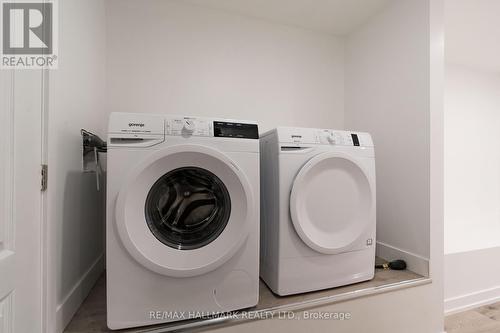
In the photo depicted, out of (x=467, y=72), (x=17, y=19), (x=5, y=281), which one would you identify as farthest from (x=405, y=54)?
(x=5, y=281)

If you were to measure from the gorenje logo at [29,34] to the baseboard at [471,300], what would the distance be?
2677 millimetres

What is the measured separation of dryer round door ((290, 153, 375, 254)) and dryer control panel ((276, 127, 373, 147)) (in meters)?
0.09

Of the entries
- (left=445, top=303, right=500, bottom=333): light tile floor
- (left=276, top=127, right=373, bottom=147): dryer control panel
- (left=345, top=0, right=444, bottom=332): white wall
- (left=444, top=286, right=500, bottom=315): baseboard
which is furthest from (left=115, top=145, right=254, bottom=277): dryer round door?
(left=444, top=286, right=500, bottom=315): baseboard

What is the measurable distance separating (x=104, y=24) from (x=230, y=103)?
967 mm

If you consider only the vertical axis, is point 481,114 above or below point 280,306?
above

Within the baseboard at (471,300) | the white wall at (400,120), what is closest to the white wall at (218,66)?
the white wall at (400,120)

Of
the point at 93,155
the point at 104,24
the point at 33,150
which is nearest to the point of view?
the point at 33,150

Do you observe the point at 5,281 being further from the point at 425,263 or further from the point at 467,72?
the point at 467,72

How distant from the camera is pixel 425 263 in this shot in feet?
4.52

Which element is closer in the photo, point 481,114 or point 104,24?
point 104,24

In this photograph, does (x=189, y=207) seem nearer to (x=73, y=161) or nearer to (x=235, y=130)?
(x=235, y=130)

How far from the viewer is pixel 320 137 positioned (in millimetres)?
1227

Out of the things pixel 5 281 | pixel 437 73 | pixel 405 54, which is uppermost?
pixel 405 54

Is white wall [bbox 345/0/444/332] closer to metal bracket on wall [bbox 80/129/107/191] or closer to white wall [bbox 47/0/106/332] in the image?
white wall [bbox 47/0/106/332]
